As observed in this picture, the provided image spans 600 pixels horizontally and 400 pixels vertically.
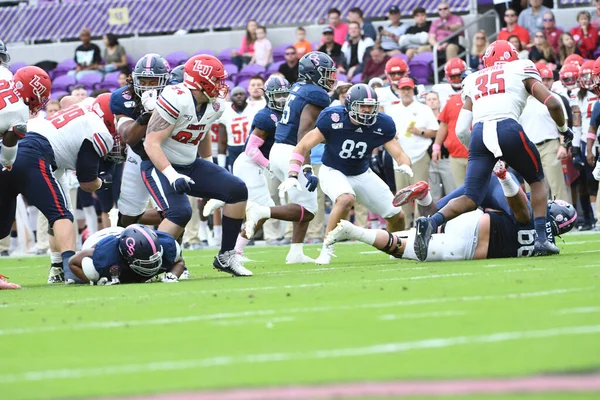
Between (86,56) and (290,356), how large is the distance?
55.4 feet

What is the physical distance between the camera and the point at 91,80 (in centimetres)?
1936

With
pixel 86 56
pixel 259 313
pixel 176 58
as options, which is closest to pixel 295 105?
pixel 259 313

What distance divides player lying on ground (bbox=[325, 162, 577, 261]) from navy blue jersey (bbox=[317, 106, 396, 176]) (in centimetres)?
87

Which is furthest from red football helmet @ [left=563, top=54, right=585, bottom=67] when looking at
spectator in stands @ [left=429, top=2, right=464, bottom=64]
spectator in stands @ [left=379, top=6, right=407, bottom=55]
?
spectator in stands @ [left=379, top=6, right=407, bottom=55]

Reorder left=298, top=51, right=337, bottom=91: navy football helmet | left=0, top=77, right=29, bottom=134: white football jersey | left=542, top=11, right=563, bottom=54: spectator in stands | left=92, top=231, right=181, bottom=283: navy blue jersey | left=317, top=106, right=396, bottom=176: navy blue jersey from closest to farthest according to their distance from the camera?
left=92, top=231, right=181, bottom=283: navy blue jersey, left=0, top=77, right=29, bottom=134: white football jersey, left=317, top=106, right=396, bottom=176: navy blue jersey, left=298, top=51, right=337, bottom=91: navy football helmet, left=542, top=11, right=563, bottom=54: spectator in stands

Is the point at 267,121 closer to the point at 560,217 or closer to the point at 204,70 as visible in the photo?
the point at 204,70

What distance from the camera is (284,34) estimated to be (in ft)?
65.4

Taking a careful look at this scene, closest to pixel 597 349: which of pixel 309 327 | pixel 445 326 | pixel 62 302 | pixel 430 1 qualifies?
pixel 445 326

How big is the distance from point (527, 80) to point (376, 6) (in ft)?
34.9

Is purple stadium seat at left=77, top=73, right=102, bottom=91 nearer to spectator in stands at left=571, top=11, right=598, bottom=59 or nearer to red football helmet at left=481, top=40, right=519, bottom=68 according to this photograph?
spectator in stands at left=571, top=11, right=598, bottom=59

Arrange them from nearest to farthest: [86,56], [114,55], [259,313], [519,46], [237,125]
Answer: [259,313] < [237,125] < [519,46] < [114,55] < [86,56]

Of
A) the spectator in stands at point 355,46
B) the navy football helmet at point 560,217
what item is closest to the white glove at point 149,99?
the navy football helmet at point 560,217

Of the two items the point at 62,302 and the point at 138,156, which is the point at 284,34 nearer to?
the point at 138,156

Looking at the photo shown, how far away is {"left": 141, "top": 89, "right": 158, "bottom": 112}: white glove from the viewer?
29.9ft
